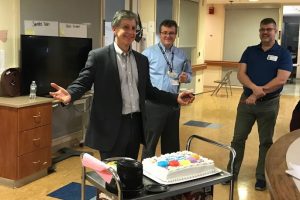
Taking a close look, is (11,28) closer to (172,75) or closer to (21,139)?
(21,139)

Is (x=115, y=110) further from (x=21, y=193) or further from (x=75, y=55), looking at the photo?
(x=75, y=55)

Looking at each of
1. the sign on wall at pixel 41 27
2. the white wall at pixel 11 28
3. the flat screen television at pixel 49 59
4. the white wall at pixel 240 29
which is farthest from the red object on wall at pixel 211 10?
the white wall at pixel 11 28

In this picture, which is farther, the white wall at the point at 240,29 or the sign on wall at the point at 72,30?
the white wall at the point at 240,29

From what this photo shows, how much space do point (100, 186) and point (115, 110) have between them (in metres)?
0.68

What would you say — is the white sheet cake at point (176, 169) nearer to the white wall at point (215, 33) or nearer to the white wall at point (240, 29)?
the white wall at point (240, 29)

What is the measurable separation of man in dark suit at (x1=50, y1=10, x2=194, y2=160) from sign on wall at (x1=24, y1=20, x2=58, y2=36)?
213 cm

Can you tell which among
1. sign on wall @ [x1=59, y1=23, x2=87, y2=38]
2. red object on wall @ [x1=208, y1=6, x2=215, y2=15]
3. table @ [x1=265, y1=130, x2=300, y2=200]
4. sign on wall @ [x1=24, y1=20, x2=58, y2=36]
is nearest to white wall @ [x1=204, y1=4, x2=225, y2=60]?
red object on wall @ [x1=208, y1=6, x2=215, y2=15]

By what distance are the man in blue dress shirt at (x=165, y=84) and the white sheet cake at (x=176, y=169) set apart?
1399 millimetres

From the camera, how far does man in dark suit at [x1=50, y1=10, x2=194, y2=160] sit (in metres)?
2.33

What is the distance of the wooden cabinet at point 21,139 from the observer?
359cm

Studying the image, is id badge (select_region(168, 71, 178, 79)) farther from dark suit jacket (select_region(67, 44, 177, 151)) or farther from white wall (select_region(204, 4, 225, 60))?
white wall (select_region(204, 4, 225, 60))

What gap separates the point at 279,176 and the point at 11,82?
120 inches

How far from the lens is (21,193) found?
3.53 m

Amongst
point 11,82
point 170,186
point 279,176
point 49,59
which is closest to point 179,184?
point 170,186
